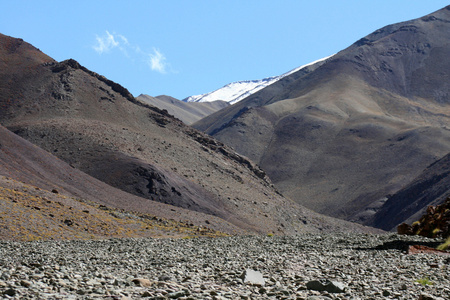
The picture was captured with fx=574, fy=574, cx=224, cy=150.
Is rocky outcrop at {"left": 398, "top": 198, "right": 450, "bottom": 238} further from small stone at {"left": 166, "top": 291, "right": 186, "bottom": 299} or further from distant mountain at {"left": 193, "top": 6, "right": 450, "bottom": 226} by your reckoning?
distant mountain at {"left": 193, "top": 6, "right": 450, "bottom": 226}

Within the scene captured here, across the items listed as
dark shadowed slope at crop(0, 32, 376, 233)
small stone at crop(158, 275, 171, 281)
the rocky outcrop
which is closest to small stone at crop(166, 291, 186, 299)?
small stone at crop(158, 275, 171, 281)

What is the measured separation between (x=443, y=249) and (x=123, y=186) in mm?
48680

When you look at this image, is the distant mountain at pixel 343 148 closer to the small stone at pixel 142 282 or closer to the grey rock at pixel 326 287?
the grey rock at pixel 326 287

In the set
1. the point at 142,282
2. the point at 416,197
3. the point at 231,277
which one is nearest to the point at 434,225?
the point at 231,277

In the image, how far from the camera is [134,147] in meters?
81.3

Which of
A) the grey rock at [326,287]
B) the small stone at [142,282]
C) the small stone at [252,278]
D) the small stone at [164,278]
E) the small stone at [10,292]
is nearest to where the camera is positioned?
the small stone at [10,292]

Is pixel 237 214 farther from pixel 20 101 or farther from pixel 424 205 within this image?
pixel 424 205

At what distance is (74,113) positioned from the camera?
89.2 meters

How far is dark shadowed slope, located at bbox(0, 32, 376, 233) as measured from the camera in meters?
72.8

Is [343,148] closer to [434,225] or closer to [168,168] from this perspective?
[168,168]

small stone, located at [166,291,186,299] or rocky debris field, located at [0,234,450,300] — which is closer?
small stone, located at [166,291,186,299]

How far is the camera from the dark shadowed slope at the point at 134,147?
239 ft

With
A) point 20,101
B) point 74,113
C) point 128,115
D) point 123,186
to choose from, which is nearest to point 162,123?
point 128,115

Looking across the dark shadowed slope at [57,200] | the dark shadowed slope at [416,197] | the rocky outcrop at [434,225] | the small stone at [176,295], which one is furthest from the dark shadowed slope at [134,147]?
the small stone at [176,295]
